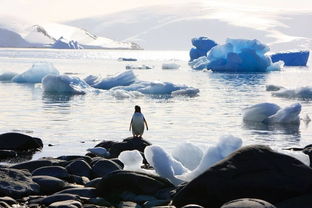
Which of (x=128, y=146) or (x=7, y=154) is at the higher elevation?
(x=128, y=146)

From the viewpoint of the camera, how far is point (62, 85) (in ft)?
87.2

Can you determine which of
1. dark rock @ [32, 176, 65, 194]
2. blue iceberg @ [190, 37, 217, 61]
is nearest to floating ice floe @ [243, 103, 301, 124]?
dark rock @ [32, 176, 65, 194]

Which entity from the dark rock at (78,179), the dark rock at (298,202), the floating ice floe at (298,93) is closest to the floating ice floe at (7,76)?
the floating ice floe at (298,93)

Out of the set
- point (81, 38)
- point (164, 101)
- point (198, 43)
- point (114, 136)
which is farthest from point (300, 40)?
point (114, 136)

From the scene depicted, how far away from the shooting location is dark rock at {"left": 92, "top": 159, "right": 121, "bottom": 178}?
27.5 ft

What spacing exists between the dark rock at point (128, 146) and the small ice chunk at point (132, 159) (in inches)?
72.1

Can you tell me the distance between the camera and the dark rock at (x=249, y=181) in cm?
639

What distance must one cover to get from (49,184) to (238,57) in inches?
1430

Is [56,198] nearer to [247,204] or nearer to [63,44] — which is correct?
[247,204]

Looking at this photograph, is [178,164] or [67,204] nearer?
[67,204]

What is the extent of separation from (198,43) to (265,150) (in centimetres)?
4412

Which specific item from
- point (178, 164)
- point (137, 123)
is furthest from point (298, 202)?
point (137, 123)

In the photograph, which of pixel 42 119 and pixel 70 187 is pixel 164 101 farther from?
pixel 70 187

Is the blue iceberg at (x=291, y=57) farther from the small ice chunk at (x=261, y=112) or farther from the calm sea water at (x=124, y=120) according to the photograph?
the small ice chunk at (x=261, y=112)
